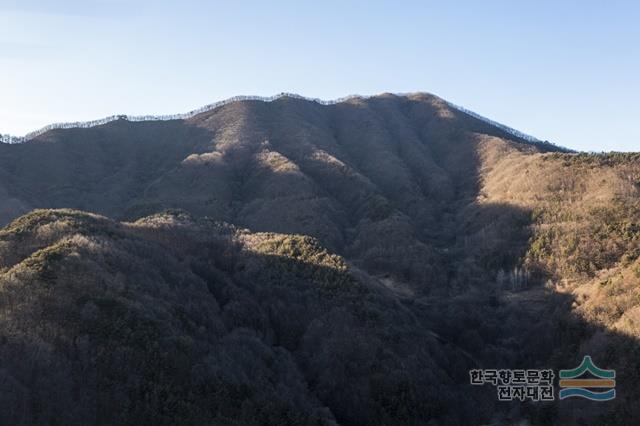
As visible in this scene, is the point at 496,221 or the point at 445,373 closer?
the point at 445,373

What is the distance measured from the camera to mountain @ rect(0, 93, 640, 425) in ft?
77.3

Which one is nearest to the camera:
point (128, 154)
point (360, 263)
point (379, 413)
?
point (379, 413)

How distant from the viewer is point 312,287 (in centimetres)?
4031

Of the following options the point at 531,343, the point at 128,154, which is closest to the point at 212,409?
the point at 531,343

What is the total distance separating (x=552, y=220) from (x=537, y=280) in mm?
8619

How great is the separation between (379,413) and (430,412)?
2658mm

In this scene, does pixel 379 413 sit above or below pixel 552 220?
below

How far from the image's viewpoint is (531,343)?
38.5 metres

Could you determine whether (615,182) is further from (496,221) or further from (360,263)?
(360,263)

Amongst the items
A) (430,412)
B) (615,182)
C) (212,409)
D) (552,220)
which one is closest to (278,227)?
(552,220)

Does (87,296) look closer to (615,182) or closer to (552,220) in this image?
(552,220)

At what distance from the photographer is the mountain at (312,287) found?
23562 mm

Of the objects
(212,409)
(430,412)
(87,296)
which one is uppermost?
(87,296)

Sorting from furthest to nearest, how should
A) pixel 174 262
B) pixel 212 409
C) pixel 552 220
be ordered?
1. pixel 552 220
2. pixel 174 262
3. pixel 212 409
